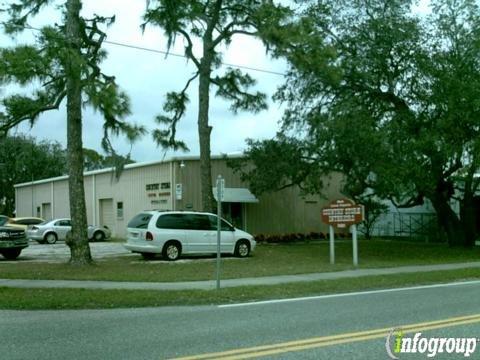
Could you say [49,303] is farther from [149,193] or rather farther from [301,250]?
[149,193]

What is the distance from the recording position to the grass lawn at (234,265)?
56.1ft

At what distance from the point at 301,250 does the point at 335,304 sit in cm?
1578

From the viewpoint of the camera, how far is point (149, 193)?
35.2 meters

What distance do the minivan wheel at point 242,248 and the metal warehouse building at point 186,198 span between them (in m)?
7.43

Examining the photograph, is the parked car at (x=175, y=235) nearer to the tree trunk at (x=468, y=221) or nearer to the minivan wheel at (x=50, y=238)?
the tree trunk at (x=468, y=221)

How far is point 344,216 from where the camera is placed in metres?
21.3

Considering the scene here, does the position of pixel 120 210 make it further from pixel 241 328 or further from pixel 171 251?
pixel 241 328

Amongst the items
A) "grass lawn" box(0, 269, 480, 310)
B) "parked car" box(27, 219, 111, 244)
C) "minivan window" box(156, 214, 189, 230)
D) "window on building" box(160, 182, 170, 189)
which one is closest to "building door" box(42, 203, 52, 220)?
"parked car" box(27, 219, 111, 244)

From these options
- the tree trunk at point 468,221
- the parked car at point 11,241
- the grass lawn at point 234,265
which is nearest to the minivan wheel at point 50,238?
the parked car at point 11,241

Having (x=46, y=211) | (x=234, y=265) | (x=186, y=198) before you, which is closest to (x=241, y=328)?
(x=234, y=265)

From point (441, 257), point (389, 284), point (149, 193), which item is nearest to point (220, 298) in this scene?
point (389, 284)

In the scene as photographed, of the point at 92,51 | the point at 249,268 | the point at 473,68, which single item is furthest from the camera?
the point at 473,68

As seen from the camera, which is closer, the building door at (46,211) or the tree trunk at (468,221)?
the tree trunk at (468,221)

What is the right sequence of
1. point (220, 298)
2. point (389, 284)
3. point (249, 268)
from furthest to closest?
point (249, 268)
point (389, 284)
point (220, 298)
